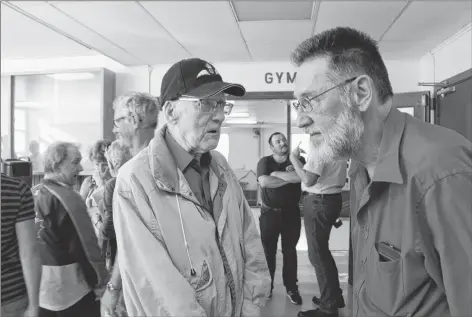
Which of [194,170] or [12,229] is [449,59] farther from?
[12,229]

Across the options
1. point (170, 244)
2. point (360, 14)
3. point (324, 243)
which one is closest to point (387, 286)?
point (170, 244)

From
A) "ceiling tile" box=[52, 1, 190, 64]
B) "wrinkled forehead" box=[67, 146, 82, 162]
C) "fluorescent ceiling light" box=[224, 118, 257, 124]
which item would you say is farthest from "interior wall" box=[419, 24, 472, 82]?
"fluorescent ceiling light" box=[224, 118, 257, 124]

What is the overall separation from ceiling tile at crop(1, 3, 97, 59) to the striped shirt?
273 cm

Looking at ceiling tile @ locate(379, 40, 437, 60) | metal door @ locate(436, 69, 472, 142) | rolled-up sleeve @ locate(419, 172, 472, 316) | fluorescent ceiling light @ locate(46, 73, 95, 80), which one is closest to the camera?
rolled-up sleeve @ locate(419, 172, 472, 316)

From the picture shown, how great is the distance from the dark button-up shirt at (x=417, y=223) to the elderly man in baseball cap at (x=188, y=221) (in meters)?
0.44

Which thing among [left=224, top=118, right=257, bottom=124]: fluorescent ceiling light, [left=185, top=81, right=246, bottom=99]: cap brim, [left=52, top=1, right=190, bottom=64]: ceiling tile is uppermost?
[left=52, top=1, right=190, bottom=64]: ceiling tile

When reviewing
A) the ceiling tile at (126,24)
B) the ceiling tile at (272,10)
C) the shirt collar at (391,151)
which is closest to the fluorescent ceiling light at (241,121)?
the ceiling tile at (126,24)

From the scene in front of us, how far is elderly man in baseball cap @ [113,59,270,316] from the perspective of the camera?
1092 millimetres

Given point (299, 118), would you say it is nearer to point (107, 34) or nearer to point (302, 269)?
point (107, 34)

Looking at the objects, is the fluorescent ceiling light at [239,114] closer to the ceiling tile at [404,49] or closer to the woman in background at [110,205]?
the ceiling tile at [404,49]

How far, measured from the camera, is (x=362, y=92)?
104 cm

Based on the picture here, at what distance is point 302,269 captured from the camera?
474 cm

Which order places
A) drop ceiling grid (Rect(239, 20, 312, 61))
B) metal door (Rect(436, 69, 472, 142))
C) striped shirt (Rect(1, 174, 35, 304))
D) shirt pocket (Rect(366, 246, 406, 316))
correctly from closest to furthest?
1. shirt pocket (Rect(366, 246, 406, 316))
2. striped shirt (Rect(1, 174, 35, 304))
3. metal door (Rect(436, 69, 472, 142))
4. drop ceiling grid (Rect(239, 20, 312, 61))

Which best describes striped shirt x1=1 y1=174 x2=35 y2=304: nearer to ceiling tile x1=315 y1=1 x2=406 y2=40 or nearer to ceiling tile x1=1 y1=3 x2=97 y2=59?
ceiling tile x1=1 y1=3 x2=97 y2=59
